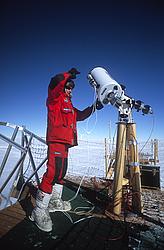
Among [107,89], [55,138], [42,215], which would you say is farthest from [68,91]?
[42,215]

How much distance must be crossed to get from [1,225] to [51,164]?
0.97 metres

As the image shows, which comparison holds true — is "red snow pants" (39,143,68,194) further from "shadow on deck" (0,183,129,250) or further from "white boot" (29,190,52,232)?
"shadow on deck" (0,183,129,250)

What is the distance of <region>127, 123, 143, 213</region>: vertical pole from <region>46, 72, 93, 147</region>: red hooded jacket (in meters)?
1.05

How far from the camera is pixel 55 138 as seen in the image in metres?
2.27

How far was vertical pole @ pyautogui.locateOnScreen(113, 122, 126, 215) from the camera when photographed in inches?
102

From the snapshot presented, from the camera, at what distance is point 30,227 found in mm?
2070

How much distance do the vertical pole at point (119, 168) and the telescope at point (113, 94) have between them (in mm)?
279

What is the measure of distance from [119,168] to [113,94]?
47.3 inches

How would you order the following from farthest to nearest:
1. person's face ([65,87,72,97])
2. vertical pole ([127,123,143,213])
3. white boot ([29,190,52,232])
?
vertical pole ([127,123,143,213]) → person's face ([65,87,72,97]) → white boot ([29,190,52,232])

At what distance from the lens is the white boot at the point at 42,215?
6.62 feet

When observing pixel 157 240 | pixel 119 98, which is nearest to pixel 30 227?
pixel 157 240

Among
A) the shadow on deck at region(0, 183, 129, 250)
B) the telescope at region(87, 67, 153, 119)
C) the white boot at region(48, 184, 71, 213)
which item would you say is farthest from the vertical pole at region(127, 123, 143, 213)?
the white boot at region(48, 184, 71, 213)

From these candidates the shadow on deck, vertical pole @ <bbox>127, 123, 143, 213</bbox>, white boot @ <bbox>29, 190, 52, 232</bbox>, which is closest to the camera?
the shadow on deck

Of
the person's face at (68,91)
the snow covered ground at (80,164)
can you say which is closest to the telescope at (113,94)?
the person's face at (68,91)
